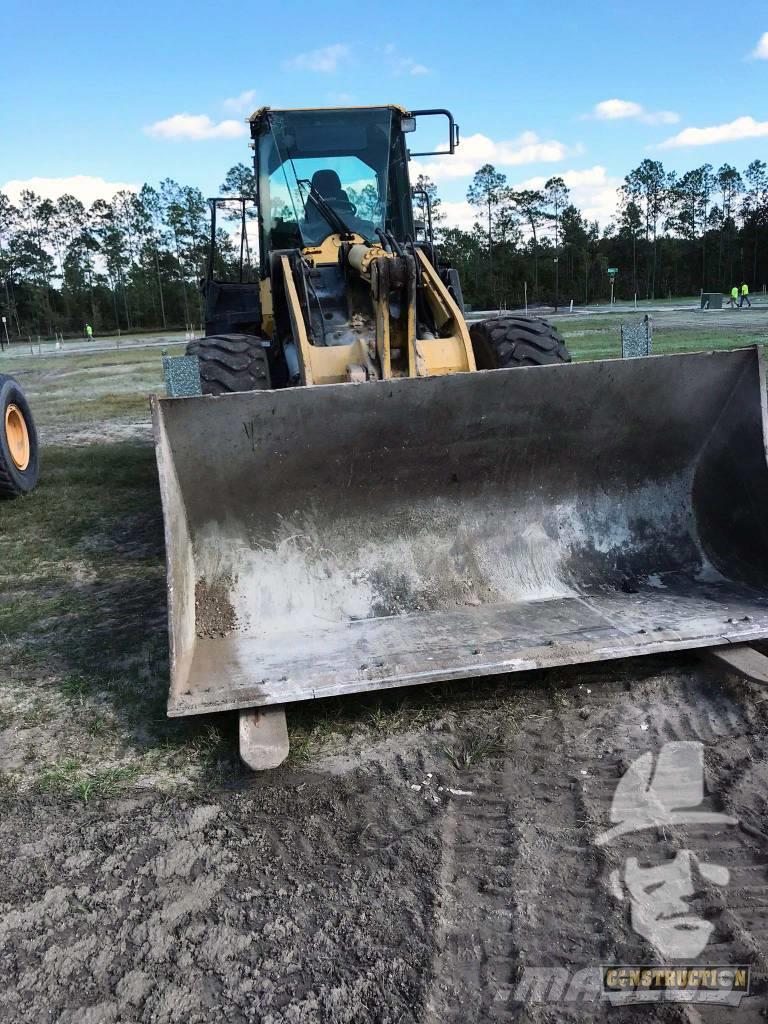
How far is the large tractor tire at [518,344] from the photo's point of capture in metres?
5.11

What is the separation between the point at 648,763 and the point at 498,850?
667mm

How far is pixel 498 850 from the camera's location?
2.28 metres

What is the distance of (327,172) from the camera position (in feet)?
18.9

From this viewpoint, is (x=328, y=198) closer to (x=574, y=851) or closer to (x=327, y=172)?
(x=327, y=172)

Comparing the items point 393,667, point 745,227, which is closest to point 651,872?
point 393,667

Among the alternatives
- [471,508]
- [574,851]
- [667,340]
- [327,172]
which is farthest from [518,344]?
[667,340]

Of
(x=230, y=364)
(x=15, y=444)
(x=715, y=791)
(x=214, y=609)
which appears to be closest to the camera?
(x=715, y=791)

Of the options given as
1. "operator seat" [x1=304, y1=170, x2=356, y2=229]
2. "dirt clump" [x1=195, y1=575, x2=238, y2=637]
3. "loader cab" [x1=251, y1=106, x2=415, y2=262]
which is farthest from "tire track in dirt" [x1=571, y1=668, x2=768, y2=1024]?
"operator seat" [x1=304, y1=170, x2=356, y2=229]

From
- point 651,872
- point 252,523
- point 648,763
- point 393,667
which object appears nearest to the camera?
point 651,872

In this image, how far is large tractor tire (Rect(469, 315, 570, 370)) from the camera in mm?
5109

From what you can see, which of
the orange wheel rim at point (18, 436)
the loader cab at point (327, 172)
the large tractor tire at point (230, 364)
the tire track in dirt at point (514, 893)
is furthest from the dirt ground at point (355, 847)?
the orange wheel rim at point (18, 436)

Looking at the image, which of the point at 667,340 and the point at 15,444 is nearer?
the point at 15,444

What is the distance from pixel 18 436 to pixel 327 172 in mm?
3700

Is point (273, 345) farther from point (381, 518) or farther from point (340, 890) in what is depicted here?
point (340, 890)
